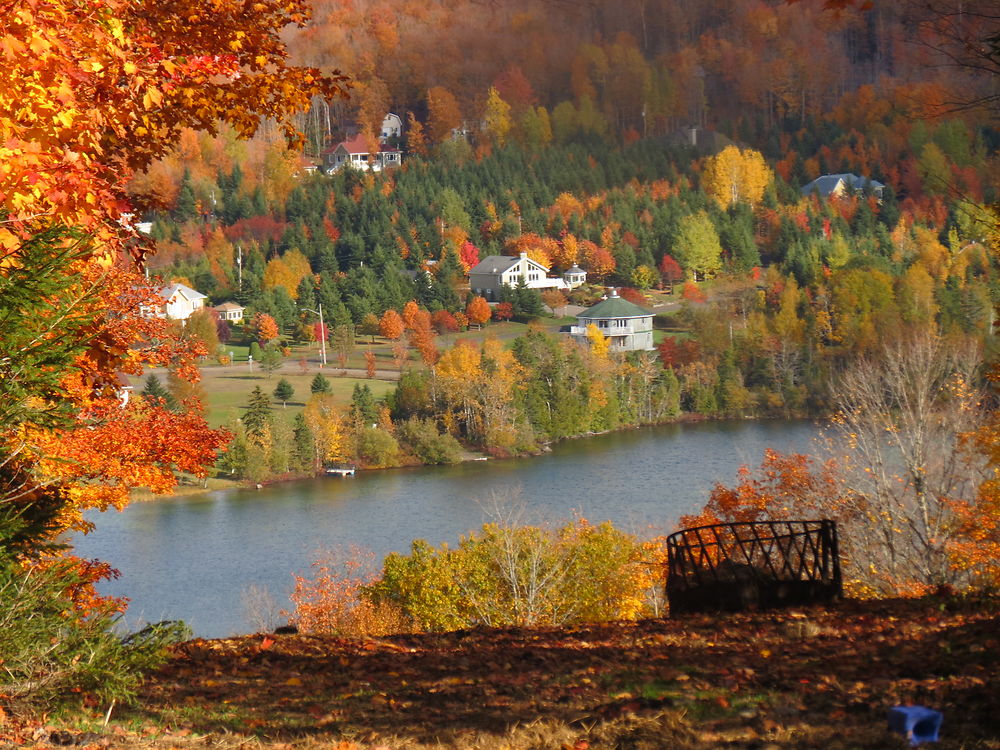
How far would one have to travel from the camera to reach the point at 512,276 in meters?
68.8

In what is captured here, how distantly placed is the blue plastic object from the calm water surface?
55.7 feet

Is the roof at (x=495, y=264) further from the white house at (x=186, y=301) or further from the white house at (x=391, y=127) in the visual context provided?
the white house at (x=391, y=127)

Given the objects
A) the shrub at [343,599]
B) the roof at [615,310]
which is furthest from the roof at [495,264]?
the shrub at [343,599]

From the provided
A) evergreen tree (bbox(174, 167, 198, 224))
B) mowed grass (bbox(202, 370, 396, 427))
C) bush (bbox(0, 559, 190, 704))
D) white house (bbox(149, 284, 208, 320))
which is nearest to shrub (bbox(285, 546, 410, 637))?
bush (bbox(0, 559, 190, 704))

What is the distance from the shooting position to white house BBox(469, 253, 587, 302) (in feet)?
225

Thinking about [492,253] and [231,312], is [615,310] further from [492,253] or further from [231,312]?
[231,312]

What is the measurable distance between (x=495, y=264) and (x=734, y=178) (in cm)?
2522

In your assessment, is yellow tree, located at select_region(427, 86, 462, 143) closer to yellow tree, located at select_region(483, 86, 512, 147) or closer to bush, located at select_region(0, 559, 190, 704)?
yellow tree, located at select_region(483, 86, 512, 147)

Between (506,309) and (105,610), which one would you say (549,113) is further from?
(105,610)

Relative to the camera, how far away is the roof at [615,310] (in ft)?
189

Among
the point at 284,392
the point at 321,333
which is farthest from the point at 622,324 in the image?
the point at 284,392

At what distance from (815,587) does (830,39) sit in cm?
11888

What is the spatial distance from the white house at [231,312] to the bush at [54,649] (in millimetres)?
59074

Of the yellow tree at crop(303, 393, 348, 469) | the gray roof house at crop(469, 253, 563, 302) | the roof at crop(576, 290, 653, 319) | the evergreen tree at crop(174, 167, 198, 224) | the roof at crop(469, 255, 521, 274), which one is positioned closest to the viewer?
the yellow tree at crop(303, 393, 348, 469)
